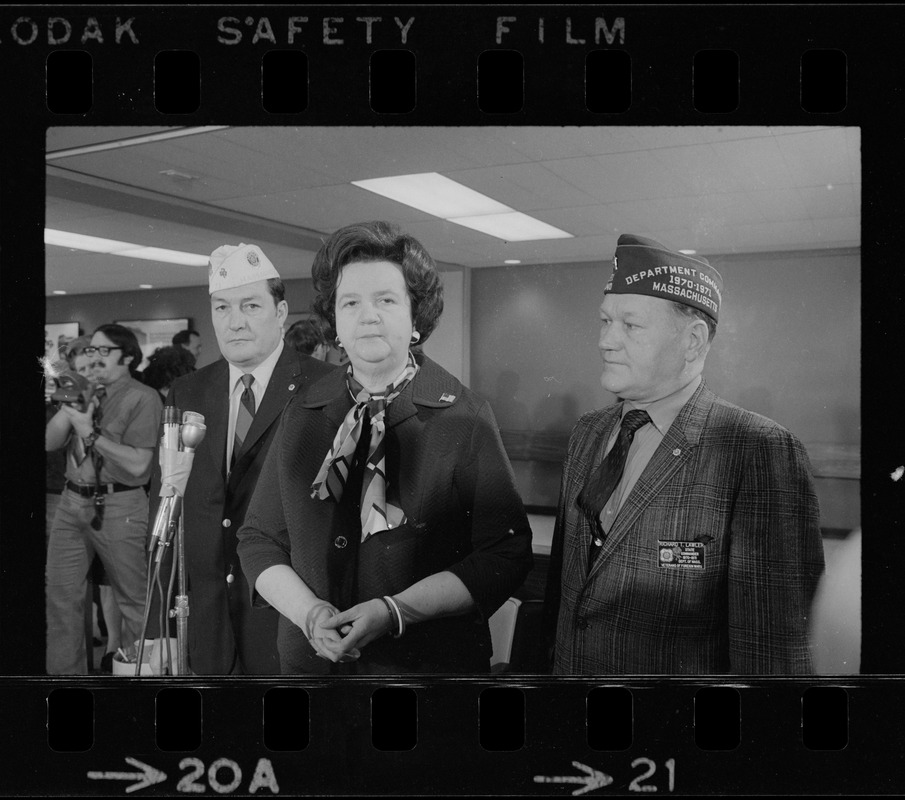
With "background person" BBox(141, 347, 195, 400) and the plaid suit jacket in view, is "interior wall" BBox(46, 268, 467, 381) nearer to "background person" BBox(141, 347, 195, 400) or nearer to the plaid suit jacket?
"background person" BBox(141, 347, 195, 400)

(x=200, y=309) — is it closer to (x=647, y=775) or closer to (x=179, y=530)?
(x=179, y=530)

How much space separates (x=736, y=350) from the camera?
212cm

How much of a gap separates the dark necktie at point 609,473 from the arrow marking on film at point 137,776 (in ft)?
4.87

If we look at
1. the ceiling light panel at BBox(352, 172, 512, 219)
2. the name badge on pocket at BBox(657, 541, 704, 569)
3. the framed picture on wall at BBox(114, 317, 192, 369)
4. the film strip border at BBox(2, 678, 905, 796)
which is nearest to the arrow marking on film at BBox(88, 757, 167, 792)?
the film strip border at BBox(2, 678, 905, 796)

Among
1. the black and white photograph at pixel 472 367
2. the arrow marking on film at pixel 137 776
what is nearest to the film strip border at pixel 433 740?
the arrow marking on film at pixel 137 776

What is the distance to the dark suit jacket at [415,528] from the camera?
2107 mm

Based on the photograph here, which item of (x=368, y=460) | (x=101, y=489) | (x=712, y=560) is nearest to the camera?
(x=712, y=560)

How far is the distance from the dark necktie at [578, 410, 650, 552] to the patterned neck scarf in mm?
533

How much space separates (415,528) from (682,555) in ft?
2.44
